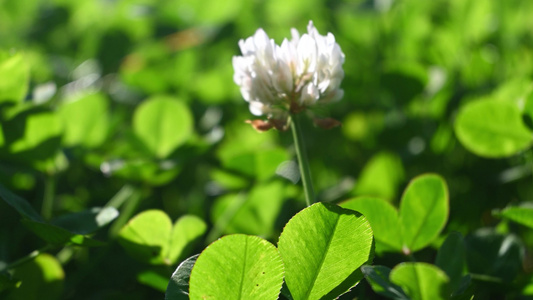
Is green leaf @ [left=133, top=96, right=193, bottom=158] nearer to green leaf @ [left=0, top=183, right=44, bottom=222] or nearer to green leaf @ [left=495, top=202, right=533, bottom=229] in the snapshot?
green leaf @ [left=0, top=183, right=44, bottom=222]

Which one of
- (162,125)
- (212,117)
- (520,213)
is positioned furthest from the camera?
(212,117)

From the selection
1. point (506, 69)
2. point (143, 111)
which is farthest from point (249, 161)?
point (506, 69)

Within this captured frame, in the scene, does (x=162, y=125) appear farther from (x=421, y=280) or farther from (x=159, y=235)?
(x=421, y=280)

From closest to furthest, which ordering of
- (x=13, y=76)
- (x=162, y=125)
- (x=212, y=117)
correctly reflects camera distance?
(x=13, y=76)
(x=162, y=125)
(x=212, y=117)

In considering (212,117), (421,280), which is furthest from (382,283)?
(212,117)

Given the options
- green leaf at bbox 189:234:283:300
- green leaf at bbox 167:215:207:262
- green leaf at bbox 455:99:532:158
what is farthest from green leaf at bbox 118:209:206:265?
green leaf at bbox 455:99:532:158

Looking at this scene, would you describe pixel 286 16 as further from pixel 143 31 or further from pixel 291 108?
pixel 291 108

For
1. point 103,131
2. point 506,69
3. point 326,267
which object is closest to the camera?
point 326,267
